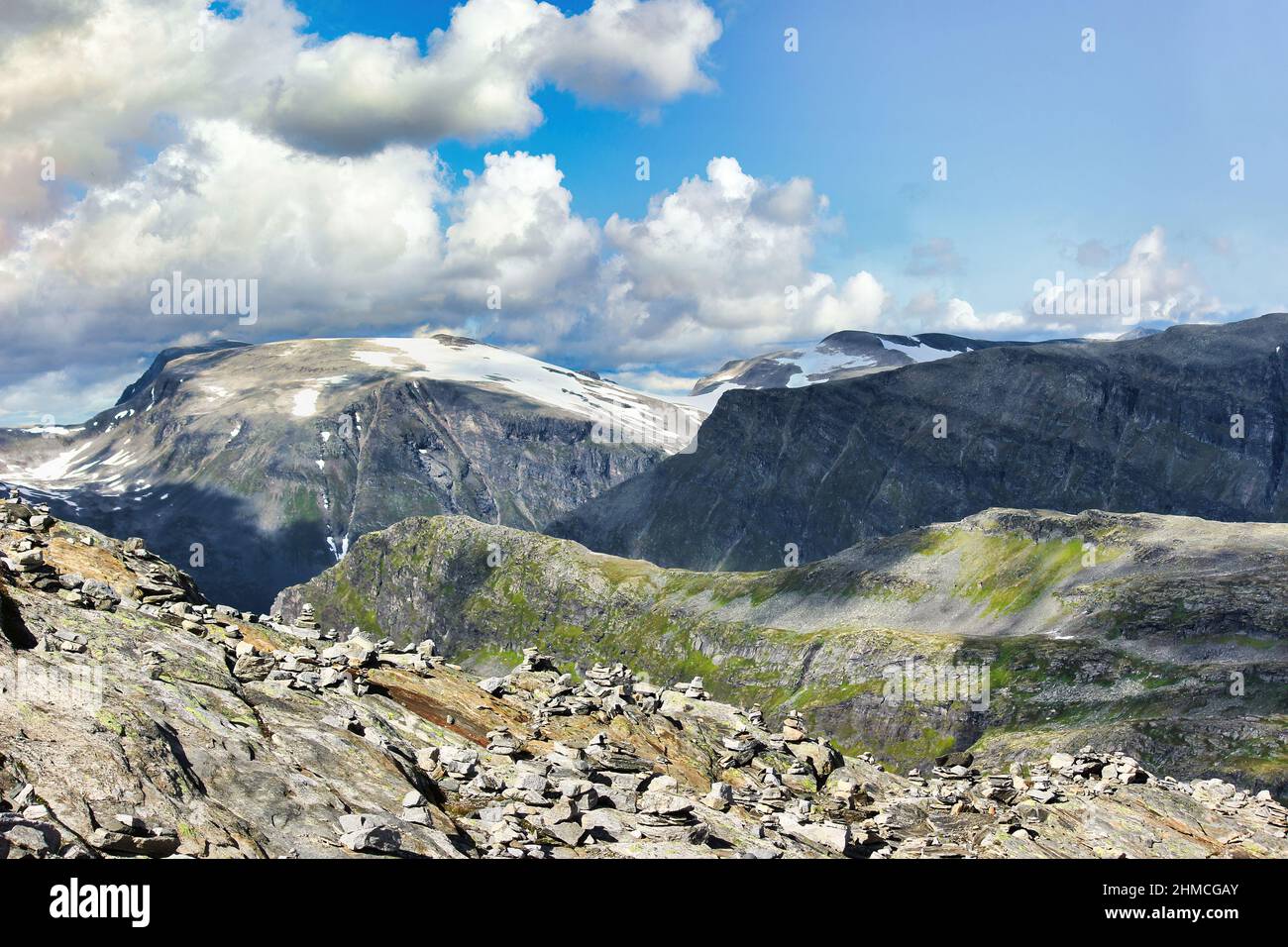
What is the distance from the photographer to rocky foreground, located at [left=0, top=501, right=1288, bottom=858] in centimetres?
2648

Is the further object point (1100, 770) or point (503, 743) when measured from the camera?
point (1100, 770)

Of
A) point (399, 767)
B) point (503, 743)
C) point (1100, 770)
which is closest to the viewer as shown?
point (399, 767)

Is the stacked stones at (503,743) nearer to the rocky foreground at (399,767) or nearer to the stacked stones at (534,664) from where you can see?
the rocky foreground at (399,767)

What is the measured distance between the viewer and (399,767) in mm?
34594

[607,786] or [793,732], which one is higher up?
[607,786]

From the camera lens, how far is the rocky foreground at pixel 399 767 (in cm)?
2648

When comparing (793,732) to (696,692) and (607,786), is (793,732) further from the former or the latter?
(607,786)

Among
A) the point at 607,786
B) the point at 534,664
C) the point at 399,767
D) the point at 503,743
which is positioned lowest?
the point at 607,786

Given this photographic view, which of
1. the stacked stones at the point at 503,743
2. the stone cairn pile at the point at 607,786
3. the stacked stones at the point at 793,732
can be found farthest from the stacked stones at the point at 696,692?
the stacked stones at the point at 503,743

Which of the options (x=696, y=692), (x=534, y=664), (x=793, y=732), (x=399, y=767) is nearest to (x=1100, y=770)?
(x=793, y=732)
